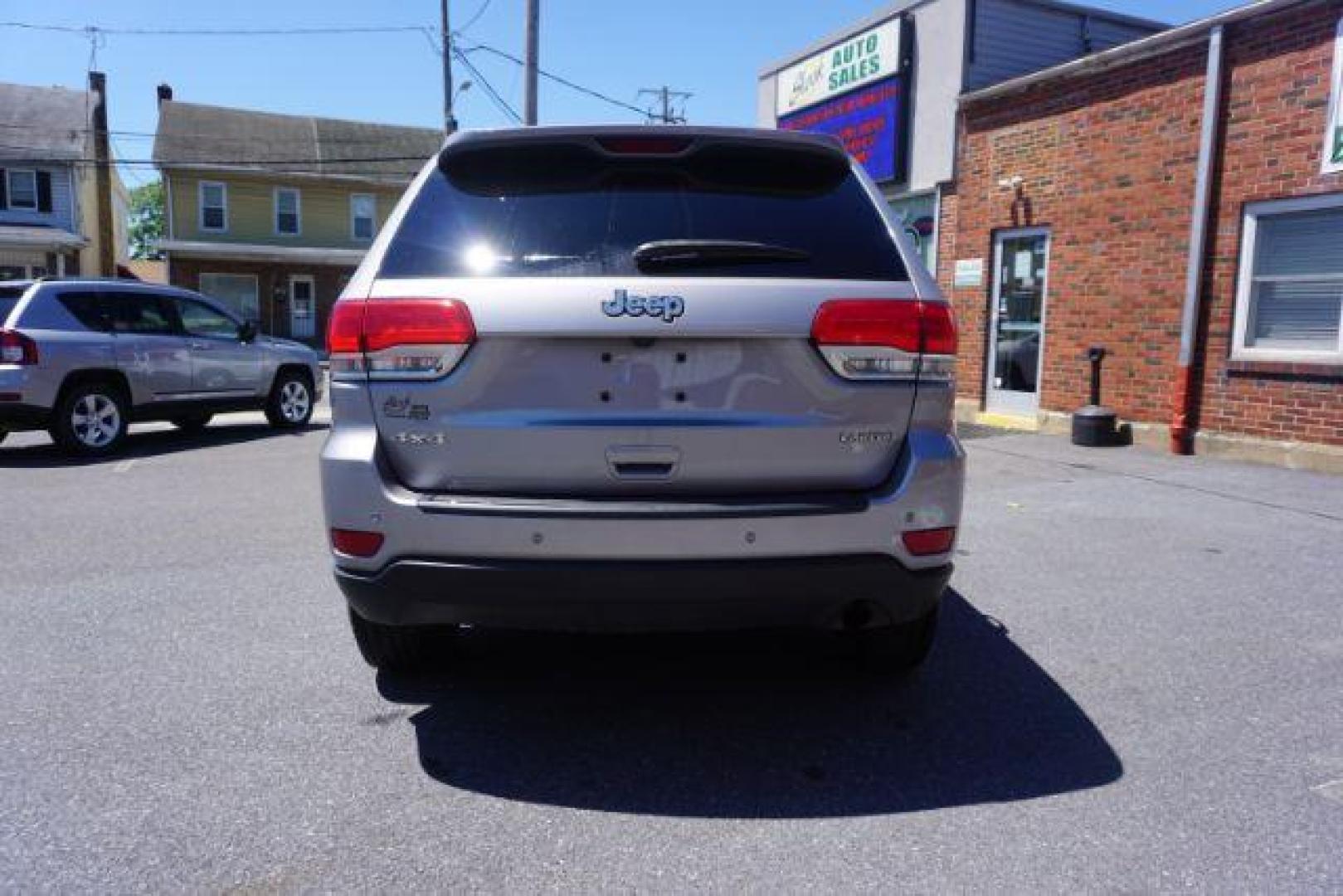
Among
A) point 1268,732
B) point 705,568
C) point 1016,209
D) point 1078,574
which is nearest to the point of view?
point 705,568

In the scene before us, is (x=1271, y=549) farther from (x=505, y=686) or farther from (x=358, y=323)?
(x=358, y=323)

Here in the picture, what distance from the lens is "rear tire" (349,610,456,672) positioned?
3453 mm

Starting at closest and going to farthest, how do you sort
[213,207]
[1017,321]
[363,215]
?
[1017,321] < [213,207] < [363,215]

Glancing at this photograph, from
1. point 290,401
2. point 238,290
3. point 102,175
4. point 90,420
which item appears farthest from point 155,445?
point 102,175

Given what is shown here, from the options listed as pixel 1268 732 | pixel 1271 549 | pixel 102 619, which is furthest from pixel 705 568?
pixel 1271 549

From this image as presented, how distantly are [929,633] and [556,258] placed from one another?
185cm

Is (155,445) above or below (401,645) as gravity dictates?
below

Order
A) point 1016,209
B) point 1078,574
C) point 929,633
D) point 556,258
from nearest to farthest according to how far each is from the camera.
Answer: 1. point 556,258
2. point 929,633
3. point 1078,574
4. point 1016,209

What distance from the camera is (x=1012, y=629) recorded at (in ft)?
14.3

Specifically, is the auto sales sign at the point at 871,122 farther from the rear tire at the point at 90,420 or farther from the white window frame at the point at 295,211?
the white window frame at the point at 295,211

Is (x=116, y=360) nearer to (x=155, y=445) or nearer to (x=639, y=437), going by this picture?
(x=155, y=445)

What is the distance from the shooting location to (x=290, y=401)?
12.3m

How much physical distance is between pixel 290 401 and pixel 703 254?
10.6m

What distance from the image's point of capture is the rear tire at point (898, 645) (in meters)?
3.48
